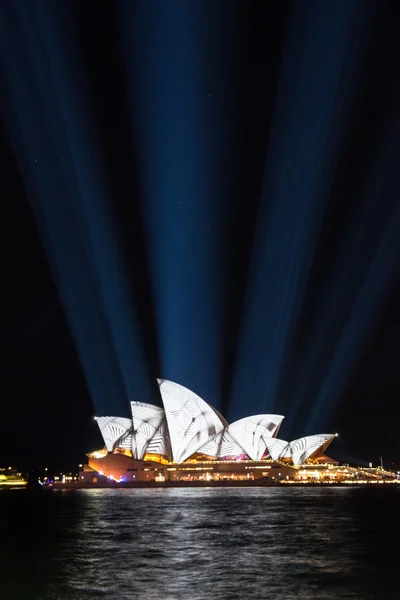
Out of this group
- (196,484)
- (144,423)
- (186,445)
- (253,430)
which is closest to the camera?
(144,423)

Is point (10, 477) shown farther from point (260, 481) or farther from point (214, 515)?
point (214, 515)

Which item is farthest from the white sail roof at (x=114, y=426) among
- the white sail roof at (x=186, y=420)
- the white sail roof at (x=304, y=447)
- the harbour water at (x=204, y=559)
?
the harbour water at (x=204, y=559)

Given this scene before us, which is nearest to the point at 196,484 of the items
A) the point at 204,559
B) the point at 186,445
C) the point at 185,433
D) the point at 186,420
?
the point at 186,445

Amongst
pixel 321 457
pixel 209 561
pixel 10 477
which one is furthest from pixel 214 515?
pixel 10 477

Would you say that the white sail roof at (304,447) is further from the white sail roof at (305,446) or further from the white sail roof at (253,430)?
the white sail roof at (253,430)

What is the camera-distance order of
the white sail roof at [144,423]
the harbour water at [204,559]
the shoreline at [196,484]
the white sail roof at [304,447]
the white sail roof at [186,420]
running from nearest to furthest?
the harbour water at [204,559] → the white sail roof at [186,420] → the white sail roof at [144,423] → the shoreline at [196,484] → the white sail roof at [304,447]

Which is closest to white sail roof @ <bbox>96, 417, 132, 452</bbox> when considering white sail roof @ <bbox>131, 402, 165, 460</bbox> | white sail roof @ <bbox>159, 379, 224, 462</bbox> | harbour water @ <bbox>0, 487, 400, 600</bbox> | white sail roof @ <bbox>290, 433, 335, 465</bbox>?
white sail roof @ <bbox>131, 402, 165, 460</bbox>

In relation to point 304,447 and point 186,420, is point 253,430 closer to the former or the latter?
point 186,420
